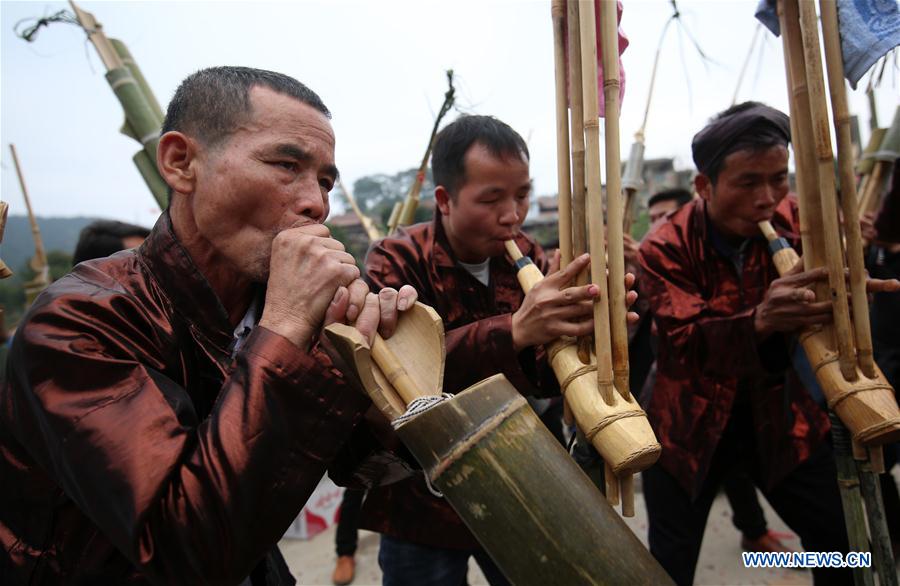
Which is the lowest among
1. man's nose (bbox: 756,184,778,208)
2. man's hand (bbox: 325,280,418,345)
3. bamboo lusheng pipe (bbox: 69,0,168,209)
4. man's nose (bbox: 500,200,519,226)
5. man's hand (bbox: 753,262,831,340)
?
man's hand (bbox: 753,262,831,340)

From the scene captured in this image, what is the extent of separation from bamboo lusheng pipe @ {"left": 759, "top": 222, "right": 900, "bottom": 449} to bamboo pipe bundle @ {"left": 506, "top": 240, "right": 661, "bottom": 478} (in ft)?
2.22

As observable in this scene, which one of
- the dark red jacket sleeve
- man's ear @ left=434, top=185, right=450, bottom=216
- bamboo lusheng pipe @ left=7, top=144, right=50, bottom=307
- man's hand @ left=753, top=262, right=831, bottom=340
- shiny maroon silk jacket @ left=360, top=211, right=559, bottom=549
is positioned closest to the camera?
the dark red jacket sleeve

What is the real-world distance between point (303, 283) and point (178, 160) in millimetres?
484

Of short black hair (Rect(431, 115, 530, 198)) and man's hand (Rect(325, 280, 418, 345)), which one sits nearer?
man's hand (Rect(325, 280, 418, 345))

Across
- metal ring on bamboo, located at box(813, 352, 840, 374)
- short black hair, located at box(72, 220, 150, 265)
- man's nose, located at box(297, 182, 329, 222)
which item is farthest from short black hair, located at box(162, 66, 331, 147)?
short black hair, located at box(72, 220, 150, 265)

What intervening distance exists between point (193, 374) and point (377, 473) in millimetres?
535

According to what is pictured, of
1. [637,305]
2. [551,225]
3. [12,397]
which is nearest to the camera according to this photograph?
[12,397]

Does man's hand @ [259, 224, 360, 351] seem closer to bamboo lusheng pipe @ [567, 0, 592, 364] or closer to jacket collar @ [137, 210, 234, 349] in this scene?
jacket collar @ [137, 210, 234, 349]

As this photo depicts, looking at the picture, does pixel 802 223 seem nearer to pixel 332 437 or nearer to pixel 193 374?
pixel 332 437

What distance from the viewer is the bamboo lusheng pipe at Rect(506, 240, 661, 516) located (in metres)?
1.16

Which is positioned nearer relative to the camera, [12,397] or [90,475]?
[90,475]

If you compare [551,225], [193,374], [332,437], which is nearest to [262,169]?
[193,374]

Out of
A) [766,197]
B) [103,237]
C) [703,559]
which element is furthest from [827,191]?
[103,237]

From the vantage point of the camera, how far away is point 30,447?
0.89 metres
